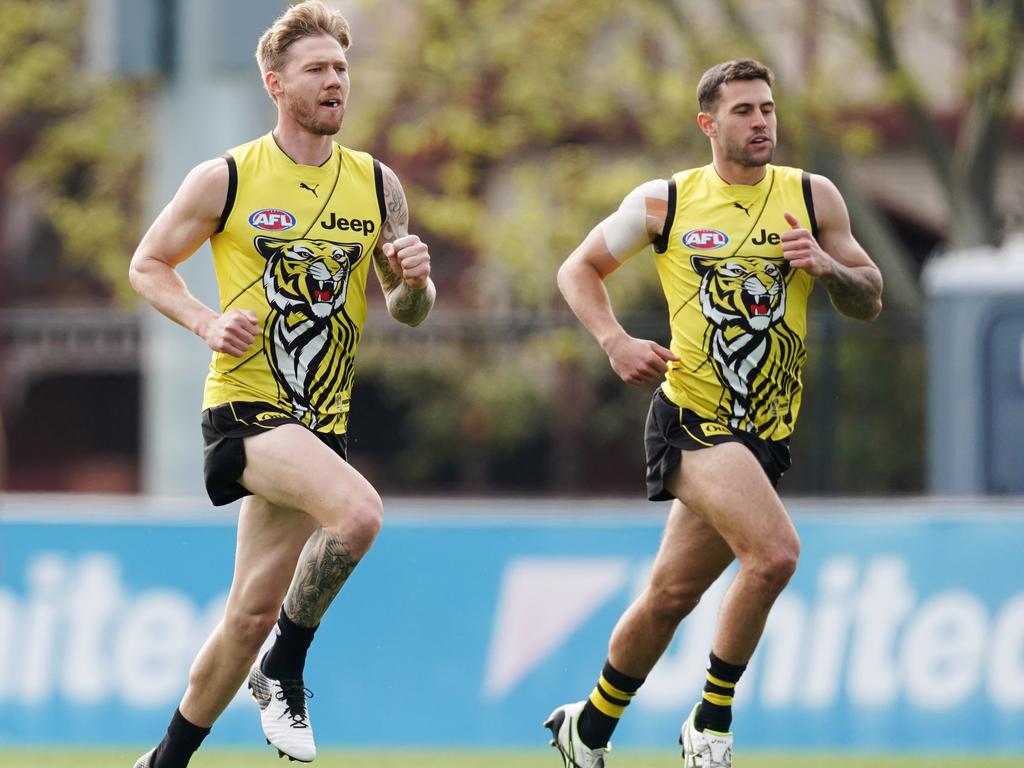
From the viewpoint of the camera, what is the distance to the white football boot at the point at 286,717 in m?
7.05

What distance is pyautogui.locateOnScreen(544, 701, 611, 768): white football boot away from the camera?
7.98m

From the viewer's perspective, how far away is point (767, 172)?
7.59 meters

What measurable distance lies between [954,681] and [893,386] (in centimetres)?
787

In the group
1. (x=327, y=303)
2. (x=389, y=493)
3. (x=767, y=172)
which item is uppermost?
(x=767, y=172)

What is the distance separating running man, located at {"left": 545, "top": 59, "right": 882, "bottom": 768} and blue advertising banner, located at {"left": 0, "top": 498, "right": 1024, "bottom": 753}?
3457mm

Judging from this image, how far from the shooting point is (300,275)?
713 centimetres

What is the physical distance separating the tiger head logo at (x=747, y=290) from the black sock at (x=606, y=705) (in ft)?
4.89

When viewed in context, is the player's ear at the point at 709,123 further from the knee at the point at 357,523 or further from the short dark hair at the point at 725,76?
the knee at the point at 357,523

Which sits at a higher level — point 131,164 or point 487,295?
point 131,164

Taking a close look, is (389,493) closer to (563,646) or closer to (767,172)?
(563,646)

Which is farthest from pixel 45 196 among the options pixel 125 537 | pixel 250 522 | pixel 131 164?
pixel 250 522

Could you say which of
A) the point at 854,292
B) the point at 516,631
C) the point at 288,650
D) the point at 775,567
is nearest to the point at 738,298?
the point at 854,292

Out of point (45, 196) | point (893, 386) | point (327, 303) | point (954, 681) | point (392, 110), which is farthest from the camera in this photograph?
point (45, 196)

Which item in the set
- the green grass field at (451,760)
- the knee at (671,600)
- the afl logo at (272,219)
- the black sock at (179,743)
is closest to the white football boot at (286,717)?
the black sock at (179,743)
